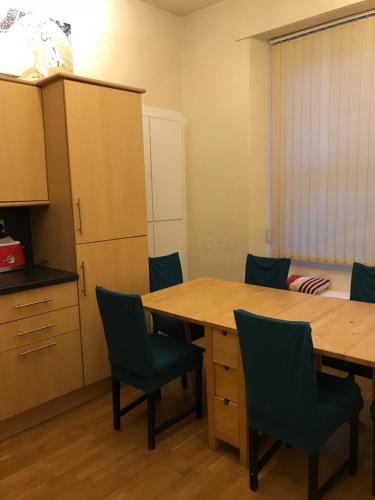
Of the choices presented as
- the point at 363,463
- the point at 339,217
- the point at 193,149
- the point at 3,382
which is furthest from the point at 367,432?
the point at 193,149

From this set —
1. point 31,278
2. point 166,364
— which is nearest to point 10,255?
point 31,278

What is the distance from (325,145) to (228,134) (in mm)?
883

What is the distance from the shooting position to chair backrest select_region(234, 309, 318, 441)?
1.62 m

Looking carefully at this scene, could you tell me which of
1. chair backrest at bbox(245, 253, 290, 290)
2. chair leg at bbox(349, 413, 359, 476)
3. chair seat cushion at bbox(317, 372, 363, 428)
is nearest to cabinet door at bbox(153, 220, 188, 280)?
chair backrest at bbox(245, 253, 290, 290)

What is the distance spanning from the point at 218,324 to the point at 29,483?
50.1 inches

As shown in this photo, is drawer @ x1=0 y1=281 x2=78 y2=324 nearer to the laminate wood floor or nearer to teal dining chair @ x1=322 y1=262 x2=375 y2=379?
the laminate wood floor

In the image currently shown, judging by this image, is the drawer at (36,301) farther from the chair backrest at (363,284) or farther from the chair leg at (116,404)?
the chair backrest at (363,284)

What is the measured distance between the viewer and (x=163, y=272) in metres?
3.28

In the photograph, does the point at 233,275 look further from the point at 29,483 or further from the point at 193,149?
the point at 29,483

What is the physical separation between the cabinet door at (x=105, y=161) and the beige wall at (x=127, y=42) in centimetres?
67

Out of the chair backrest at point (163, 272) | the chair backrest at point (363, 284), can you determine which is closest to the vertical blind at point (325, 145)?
the chair backrest at point (363, 284)

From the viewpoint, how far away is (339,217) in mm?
3373

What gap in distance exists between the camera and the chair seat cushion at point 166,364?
2.25m

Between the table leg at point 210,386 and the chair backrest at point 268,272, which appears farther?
the chair backrest at point 268,272
